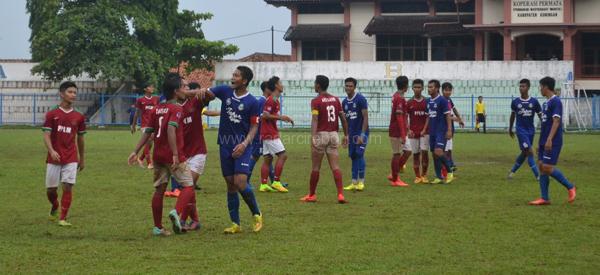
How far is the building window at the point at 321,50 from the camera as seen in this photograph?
6066 cm

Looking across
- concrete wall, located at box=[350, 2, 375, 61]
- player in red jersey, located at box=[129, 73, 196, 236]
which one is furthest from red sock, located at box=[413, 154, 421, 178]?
concrete wall, located at box=[350, 2, 375, 61]

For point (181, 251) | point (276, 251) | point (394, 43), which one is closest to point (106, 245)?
point (181, 251)

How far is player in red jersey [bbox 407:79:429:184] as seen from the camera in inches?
682

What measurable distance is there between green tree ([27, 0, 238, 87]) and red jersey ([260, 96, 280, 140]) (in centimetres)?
3305

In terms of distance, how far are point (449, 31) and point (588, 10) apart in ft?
26.8

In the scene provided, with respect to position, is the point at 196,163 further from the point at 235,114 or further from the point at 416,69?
the point at 416,69

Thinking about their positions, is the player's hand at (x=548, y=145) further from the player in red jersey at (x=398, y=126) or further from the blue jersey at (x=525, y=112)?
the player in red jersey at (x=398, y=126)

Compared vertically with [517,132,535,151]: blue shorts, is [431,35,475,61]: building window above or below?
above

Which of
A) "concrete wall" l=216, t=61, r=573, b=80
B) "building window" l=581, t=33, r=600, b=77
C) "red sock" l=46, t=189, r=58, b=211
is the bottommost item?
"red sock" l=46, t=189, r=58, b=211

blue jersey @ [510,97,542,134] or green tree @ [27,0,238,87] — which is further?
green tree @ [27,0,238,87]

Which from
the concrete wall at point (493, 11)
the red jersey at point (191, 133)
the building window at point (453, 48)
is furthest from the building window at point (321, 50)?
the red jersey at point (191, 133)

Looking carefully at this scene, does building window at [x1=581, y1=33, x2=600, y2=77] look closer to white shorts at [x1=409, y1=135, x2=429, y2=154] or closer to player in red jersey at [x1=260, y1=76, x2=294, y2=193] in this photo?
white shorts at [x1=409, y1=135, x2=429, y2=154]

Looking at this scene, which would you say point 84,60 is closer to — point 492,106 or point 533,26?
point 492,106

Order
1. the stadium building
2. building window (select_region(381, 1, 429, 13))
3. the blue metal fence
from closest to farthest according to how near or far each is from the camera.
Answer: the blue metal fence < the stadium building < building window (select_region(381, 1, 429, 13))
